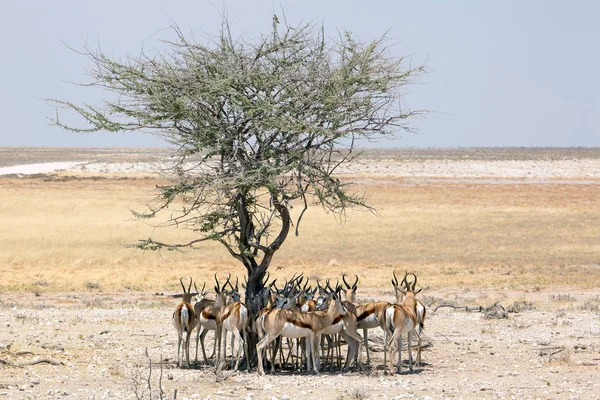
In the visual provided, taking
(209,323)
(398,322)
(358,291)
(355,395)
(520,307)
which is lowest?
(358,291)

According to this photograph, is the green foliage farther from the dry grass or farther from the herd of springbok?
the dry grass

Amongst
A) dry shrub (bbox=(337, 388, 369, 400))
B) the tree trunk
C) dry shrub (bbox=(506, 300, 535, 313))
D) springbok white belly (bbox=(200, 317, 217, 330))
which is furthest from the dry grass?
dry shrub (bbox=(337, 388, 369, 400))

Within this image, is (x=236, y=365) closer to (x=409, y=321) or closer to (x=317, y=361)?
(x=317, y=361)

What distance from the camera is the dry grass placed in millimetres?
31203

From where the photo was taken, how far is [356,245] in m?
38.8

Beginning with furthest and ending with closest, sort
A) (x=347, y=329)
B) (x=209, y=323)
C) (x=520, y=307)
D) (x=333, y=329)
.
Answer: (x=520, y=307) < (x=209, y=323) < (x=347, y=329) < (x=333, y=329)

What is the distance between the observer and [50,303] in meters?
25.2

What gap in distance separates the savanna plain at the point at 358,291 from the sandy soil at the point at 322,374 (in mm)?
39

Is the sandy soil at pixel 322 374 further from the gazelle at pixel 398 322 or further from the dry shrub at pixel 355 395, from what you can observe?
the gazelle at pixel 398 322

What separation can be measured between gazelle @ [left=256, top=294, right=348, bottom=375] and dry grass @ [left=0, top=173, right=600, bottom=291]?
518 inches

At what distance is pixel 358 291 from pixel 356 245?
37.8 ft

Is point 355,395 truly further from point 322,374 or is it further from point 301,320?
point 322,374

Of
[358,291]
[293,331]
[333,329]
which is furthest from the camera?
[358,291]

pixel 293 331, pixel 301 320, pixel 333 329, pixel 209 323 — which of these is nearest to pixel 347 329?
pixel 333 329
